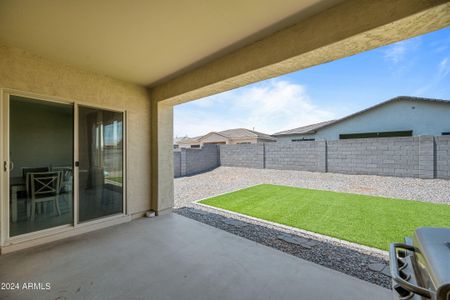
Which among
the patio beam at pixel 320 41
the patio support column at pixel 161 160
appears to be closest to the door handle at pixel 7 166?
the patio support column at pixel 161 160

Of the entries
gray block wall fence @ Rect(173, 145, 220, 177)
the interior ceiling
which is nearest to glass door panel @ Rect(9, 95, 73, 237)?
the interior ceiling

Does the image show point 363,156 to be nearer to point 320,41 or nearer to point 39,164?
point 320,41

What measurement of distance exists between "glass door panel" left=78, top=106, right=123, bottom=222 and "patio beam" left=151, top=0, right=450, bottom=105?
2.13m

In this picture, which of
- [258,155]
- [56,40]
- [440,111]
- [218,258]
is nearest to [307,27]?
[218,258]

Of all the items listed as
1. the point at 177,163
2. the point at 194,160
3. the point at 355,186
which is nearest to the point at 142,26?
the point at 355,186

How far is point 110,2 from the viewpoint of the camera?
5.87 feet

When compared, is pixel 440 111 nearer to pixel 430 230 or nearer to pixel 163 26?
pixel 430 230

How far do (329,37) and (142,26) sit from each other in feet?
6.47

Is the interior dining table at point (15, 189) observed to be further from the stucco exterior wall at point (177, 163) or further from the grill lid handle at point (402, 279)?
the stucco exterior wall at point (177, 163)

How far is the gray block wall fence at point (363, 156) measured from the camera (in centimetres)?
701

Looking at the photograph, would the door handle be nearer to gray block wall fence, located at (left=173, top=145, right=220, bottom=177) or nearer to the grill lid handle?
the grill lid handle

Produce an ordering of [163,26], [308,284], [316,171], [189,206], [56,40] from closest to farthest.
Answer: [308,284] < [163,26] < [56,40] < [189,206] < [316,171]

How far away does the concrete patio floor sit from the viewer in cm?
187

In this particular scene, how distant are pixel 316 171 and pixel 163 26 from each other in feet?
30.4
